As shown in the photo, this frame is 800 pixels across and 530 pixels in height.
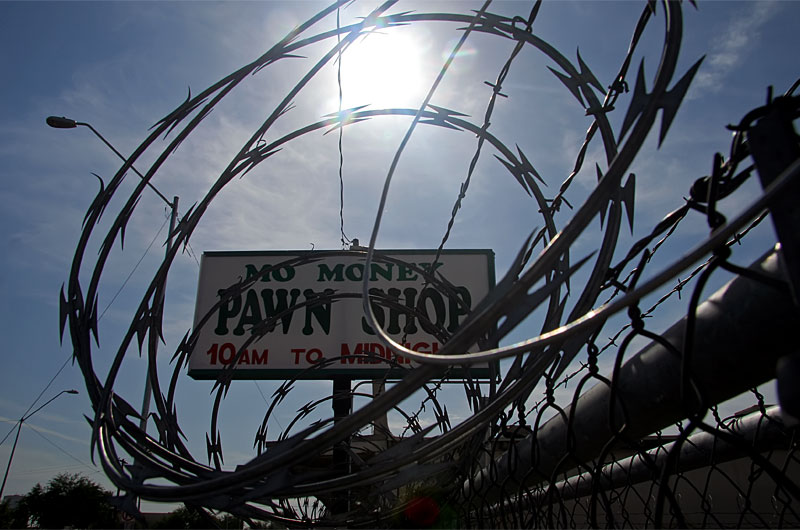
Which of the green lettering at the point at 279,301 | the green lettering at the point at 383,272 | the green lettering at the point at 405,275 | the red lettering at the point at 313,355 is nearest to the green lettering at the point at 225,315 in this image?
the green lettering at the point at 279,301

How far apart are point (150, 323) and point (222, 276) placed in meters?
6.15

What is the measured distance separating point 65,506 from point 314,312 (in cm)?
3214

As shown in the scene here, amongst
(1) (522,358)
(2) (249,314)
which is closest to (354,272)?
(2) (249,314)

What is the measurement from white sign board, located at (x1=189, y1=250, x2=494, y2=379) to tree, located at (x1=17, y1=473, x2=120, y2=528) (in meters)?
28.8

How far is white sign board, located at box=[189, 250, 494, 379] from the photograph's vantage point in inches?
300

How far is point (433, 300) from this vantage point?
7711mm

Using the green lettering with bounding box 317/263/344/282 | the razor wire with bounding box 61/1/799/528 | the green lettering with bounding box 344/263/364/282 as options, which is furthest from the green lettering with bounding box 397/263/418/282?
the razor wire with bounding box 61/1/799/528

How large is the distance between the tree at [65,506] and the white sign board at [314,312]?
28.8 metres

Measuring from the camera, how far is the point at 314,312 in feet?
27.0

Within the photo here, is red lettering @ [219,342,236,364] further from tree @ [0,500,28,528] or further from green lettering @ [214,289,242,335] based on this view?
tree @ [0,500,28,528]

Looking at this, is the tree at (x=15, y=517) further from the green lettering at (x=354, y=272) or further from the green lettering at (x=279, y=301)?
the green lettering at (x=354, y=272)

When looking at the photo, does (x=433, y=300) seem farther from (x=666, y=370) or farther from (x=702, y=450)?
(x=666, y=370)

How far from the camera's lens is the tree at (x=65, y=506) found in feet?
100

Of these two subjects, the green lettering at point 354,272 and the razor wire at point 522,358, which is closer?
the razor wire at point 522,358
